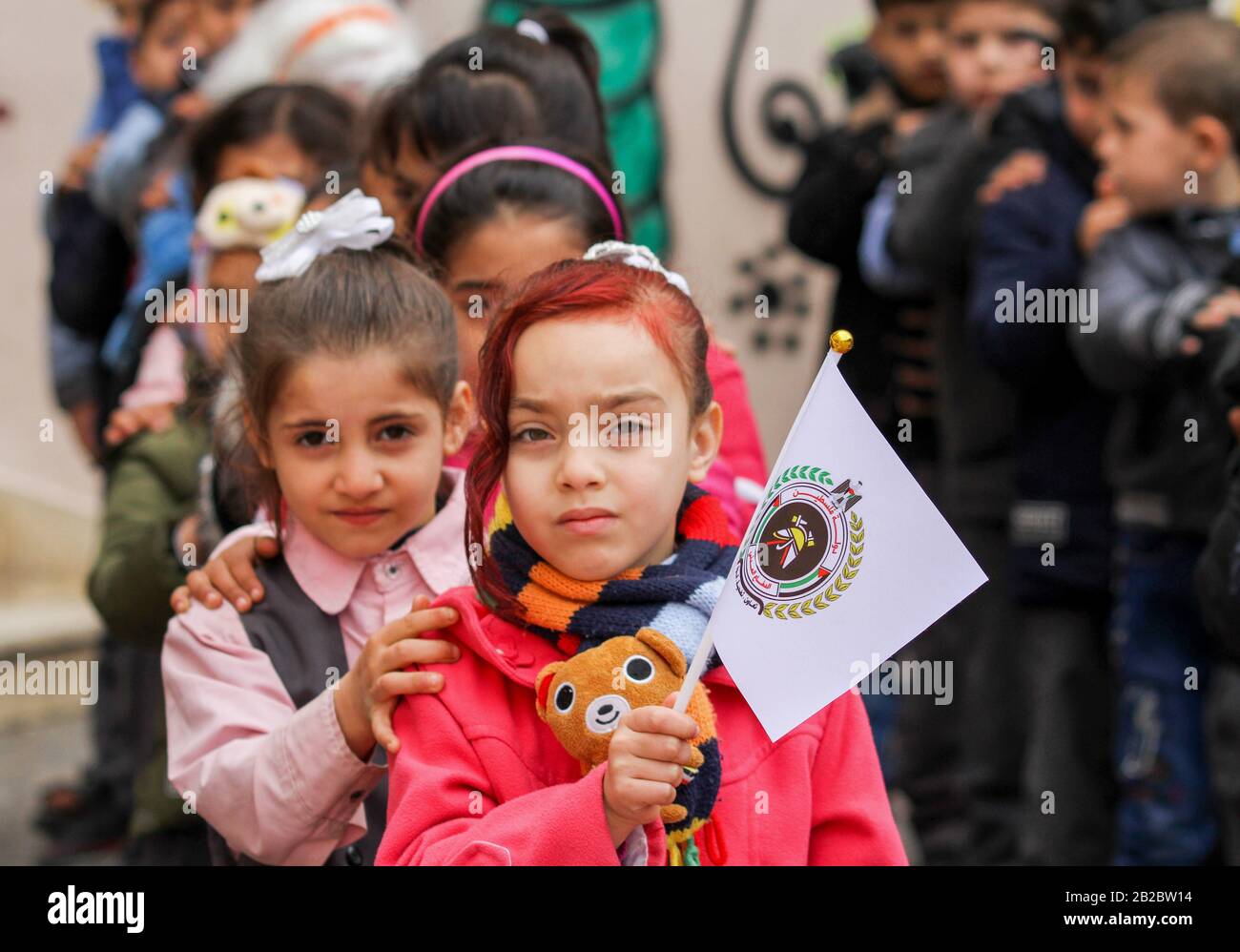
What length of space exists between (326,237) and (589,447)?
2.49ft

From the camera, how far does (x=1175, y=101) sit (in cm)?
440

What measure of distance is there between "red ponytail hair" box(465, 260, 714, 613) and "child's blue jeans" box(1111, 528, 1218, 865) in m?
2.25

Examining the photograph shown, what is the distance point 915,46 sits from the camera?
5332mm

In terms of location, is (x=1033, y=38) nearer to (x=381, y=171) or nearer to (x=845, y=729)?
(x=381, y=171)

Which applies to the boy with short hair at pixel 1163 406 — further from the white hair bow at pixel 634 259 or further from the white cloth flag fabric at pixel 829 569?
the white cloth flag fabric at pixel 829 569

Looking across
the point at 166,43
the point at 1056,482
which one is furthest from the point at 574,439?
the point at 166,43

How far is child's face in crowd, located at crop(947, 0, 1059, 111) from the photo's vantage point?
498 cm

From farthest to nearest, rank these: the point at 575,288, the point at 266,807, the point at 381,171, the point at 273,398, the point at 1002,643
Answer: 1. the point at 1002,643
2. the point at 381,171
3. the point at 273,398
4. the point at 266,807
5. the point at 575,288

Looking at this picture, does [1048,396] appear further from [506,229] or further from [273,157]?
[506,229]

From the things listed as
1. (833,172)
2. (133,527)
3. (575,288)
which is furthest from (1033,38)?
(575,288)

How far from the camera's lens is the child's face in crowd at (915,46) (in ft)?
17.3

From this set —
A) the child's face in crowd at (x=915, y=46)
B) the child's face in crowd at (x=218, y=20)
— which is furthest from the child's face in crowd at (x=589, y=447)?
the child's face in crowd at (x=218, y=20)

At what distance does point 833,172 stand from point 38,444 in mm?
4293

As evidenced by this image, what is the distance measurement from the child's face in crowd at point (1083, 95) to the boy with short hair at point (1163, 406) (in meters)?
0.32
